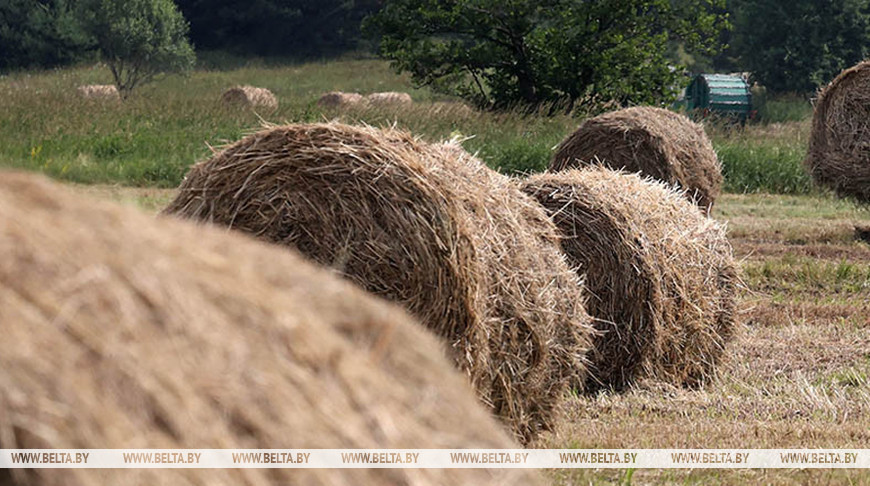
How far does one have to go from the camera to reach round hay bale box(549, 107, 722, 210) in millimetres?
13969

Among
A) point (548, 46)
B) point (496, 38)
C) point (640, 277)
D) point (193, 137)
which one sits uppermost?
point (640, 277)

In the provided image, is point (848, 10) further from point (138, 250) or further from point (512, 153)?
point (138, 250)

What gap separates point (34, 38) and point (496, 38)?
3221cm

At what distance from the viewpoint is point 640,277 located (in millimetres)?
6609

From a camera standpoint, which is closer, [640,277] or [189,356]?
[189,356]

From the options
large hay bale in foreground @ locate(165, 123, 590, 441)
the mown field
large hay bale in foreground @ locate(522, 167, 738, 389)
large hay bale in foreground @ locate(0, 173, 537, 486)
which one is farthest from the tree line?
large hay bale in foreground @ locate(0, 173, 537, 486)

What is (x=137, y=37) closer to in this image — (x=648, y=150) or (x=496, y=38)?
(x=496, y=38)

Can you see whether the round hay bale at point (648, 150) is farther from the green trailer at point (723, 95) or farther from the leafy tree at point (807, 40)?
the leafy tree at point (807, 40)

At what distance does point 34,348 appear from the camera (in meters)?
1.65

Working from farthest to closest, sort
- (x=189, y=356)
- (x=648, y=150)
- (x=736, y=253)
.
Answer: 1. (x=648, y=150)
2. (x=736, y=253)
3. (x=189, y=356)

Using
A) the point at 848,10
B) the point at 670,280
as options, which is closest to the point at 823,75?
the point at 848,10

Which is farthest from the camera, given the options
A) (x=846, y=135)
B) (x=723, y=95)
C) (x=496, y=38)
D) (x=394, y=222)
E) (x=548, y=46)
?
(x=723, y=95)

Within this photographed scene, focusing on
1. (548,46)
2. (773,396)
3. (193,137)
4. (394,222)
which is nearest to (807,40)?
(548,46)

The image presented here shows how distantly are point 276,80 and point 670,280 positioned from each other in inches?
1740
